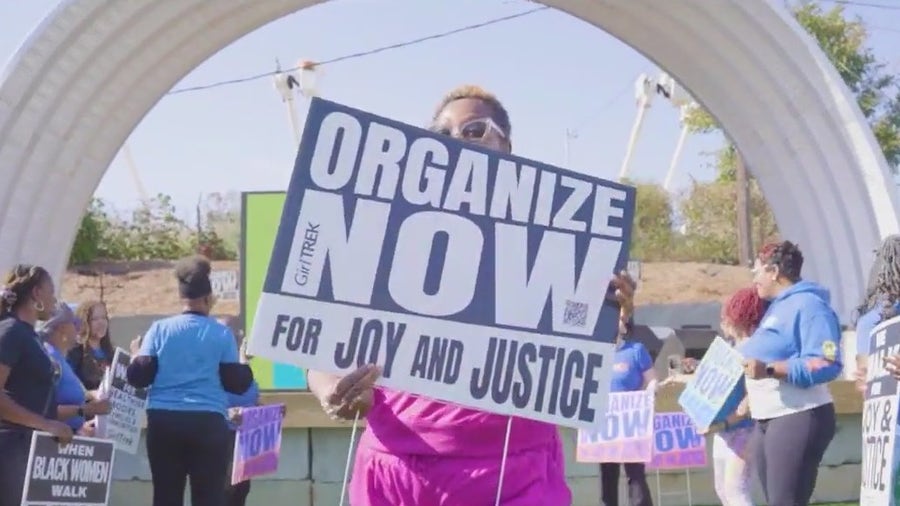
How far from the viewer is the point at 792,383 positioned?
218 inches

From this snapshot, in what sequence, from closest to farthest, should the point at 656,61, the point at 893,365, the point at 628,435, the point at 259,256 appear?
1. the point at 893,365
2. the point at 628,435
3. the point at 656,61
4. the point at 259,256

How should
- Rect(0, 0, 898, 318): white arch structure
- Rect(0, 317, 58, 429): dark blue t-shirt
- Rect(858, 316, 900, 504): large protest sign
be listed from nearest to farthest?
Rect(858, 316, 900, 504): large protest sign, Rect(0, 317, 58, 429): dark blue t-shirt, Rect(0, 0, 898, 318): white arch structure

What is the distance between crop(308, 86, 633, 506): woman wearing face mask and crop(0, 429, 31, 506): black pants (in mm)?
3040

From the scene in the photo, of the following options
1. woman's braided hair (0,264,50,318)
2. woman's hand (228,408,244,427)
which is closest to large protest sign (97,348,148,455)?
woman's hand (228,408,244,427)

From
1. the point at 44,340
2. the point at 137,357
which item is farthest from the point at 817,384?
the point at 44,340

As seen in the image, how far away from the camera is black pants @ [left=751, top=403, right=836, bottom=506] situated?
17.9ft

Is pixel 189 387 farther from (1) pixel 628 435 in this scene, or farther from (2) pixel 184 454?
(1) pixel 628 435

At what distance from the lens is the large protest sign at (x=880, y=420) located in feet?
13.8

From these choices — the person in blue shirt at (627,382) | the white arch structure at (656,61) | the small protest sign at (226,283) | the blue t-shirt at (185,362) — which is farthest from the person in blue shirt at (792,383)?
the small protest sign at (226,283)

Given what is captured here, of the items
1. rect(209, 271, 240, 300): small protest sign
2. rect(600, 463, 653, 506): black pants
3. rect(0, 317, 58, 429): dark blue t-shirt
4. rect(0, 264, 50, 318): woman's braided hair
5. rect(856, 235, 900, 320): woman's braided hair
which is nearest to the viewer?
rect(856, 235, 900, 320): woman's braided hair

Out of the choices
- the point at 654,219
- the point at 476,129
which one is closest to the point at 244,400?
the point at 476,129

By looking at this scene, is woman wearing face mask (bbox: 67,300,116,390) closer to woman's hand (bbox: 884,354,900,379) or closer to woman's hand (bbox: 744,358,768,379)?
woman's hand (bbox: 744,358,768,379)

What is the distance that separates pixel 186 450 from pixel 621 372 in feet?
11.7

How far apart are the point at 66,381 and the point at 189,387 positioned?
65 cm
